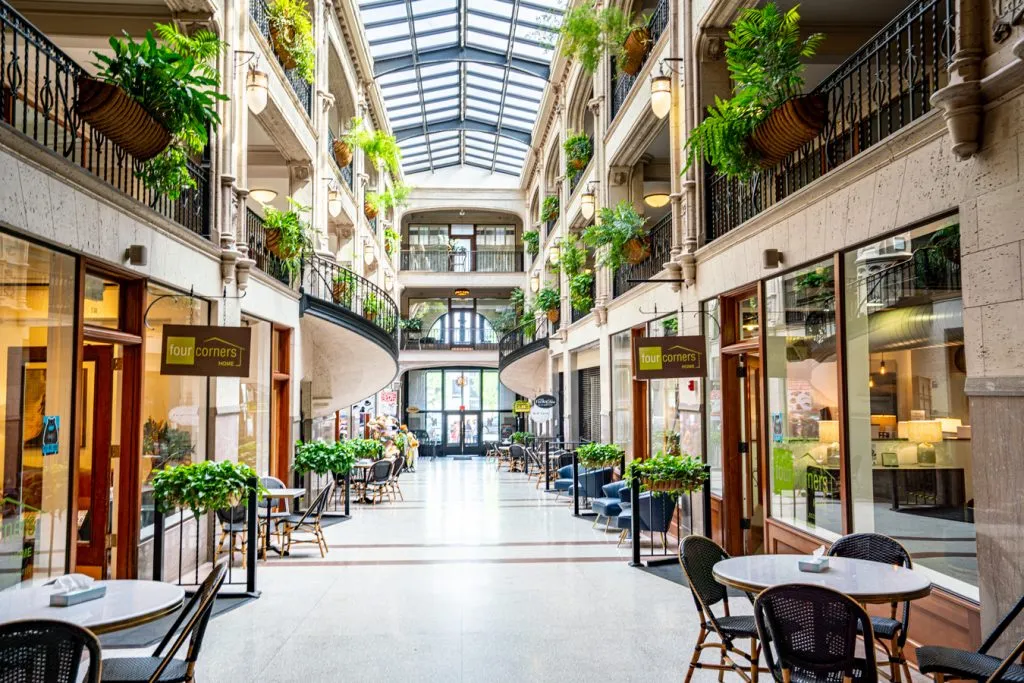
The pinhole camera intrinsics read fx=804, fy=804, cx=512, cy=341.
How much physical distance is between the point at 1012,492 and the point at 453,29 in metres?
17.3

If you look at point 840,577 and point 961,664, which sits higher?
point 840,577

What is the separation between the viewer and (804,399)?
658 centimetres

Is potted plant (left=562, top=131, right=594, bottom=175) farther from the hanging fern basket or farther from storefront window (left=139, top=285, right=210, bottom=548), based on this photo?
storefront window (left=139, top=285, right=210, bottom=548)

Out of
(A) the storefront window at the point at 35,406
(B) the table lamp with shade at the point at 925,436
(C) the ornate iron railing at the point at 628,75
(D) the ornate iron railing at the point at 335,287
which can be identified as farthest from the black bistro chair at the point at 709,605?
(D) the ornate iron railing at the point at 335,287

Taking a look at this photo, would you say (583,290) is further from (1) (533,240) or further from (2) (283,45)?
(1) (533,240)

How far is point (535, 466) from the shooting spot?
2088 cm

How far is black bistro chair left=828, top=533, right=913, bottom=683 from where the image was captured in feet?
13.6

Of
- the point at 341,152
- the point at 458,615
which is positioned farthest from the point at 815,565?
the point at 341,152

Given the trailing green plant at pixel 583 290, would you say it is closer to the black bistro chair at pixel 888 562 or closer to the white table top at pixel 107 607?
the black bistro chair at pixel 888 562

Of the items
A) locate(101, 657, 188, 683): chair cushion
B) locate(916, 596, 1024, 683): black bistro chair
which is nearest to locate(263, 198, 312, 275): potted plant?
locate(101, 657, 188, 683): chair cushion

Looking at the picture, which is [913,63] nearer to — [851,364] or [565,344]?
[851,364]

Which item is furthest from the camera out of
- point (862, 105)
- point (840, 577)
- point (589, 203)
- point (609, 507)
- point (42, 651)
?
point (589, 203)

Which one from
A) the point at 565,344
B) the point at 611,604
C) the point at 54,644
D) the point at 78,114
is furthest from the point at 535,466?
the point at 54,644

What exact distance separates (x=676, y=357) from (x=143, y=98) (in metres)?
5.02
